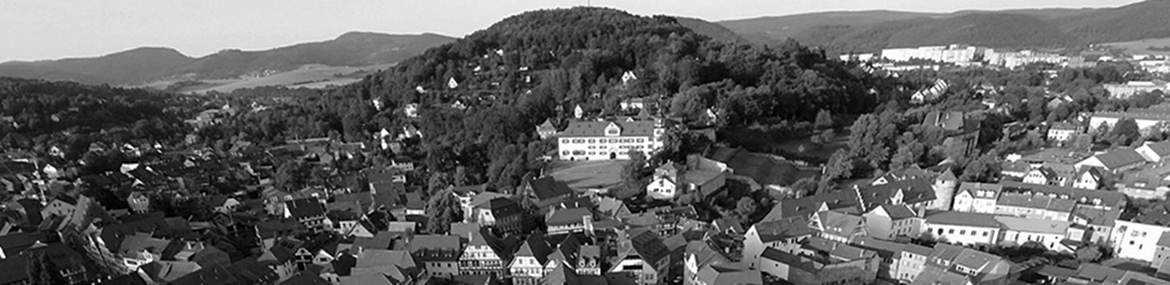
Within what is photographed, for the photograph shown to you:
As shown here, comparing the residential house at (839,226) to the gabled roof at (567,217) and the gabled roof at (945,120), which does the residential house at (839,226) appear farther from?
the gabled roof at (945,120)

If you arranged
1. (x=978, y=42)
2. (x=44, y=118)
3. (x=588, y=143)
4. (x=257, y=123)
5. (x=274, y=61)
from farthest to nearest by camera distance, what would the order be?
1. (x=274, y=61)
2. (x=978, y=42)
3. (x=257, y=123)
4. (x=44, y=118)
5. (x=588, y=143)

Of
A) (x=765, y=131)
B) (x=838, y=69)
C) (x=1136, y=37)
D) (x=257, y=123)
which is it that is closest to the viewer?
(x=765, y=131)

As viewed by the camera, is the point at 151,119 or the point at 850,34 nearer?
the point at 151,119

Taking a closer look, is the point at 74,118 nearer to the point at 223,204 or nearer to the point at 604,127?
the point at 223,204

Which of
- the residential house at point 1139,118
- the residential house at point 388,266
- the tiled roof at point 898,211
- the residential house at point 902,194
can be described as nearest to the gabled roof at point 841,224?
the tiled roof at point 898,211

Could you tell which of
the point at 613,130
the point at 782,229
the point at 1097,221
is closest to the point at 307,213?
the point at 613,130

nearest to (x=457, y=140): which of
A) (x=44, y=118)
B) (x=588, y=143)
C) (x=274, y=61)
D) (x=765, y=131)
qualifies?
(x=588, y=143)

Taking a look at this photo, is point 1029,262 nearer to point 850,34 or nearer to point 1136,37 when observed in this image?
point 1136,37
